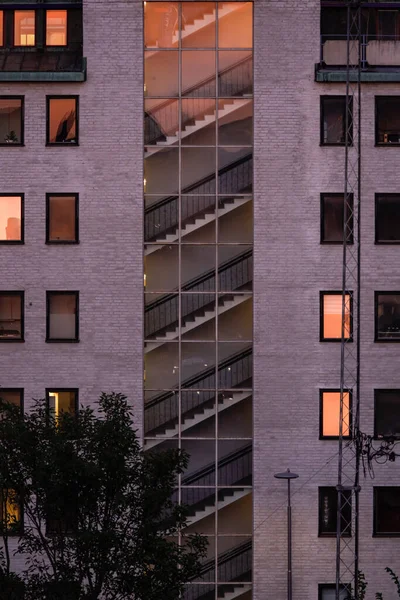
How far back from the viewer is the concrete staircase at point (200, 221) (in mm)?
45844

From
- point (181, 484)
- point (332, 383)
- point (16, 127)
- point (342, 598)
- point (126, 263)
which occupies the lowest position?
point (342, 598)

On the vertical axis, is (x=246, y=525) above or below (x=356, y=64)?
below

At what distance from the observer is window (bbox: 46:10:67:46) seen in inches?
1861

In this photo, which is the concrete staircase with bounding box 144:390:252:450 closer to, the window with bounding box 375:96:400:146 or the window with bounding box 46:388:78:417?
the window with bounding box 46:388:78:417

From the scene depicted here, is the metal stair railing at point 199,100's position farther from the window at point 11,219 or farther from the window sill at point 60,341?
the window sill at point 60,341

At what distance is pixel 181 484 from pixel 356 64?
602 inches

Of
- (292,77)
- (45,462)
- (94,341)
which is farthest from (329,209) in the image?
(45,462)

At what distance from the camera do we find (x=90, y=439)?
3512 centimetres

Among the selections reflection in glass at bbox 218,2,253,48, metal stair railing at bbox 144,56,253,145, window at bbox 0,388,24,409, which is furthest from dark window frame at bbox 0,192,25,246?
reflection in glass at bbox 218,2,253,48

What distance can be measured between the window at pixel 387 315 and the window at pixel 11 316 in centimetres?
1199

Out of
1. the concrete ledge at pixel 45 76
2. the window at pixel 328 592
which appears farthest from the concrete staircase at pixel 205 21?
the window at pixel 328 592

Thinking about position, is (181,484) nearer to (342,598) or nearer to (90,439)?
(342,598)

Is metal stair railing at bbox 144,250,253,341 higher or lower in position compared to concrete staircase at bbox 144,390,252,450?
higher

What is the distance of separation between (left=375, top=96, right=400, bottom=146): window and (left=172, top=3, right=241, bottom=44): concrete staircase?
19.6ft
